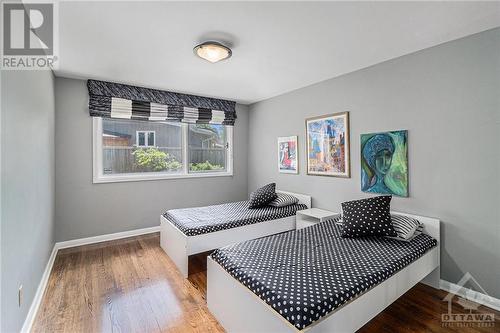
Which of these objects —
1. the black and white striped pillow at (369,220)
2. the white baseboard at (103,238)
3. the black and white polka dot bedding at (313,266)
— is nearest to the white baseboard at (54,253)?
the white baseboard at (103,238)

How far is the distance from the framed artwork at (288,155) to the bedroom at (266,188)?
5 centimetres

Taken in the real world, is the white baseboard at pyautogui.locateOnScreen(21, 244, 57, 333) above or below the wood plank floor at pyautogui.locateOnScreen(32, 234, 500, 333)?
above

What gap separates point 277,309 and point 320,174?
8.12 feet

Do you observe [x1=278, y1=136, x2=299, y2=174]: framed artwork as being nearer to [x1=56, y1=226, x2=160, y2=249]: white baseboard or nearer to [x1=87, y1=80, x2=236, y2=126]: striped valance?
[x1=87, y1=80, x2=236, y2=126]: striped valance

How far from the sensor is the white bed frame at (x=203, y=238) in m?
2.65

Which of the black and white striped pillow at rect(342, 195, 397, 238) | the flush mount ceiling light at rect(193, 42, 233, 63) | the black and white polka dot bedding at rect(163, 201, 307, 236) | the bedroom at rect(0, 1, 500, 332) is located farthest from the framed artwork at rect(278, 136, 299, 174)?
the flush mount ceiling light at rect(193, 42, 233, 63)

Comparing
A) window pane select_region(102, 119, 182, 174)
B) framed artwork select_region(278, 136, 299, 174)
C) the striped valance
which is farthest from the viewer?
framed artwork select_region(278, 136, 299, 174)

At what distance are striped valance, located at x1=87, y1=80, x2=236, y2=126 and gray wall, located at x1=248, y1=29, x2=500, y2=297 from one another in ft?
7.63

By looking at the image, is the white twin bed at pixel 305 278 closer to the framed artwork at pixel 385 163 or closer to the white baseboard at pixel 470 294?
the white baseboard at pixel 470 294

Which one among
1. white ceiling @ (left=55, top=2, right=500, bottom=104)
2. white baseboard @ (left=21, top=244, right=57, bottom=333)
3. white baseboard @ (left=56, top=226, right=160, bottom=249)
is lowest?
white baseboard @ (left=21, top=244, right=57, bottom=333)

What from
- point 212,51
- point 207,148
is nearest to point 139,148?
point 207,148

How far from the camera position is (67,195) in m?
3.38

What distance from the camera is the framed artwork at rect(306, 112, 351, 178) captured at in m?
3.21

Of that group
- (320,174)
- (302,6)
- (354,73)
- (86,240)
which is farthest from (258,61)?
(86,240)
